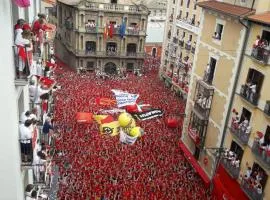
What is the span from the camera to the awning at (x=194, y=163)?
26.2 metres

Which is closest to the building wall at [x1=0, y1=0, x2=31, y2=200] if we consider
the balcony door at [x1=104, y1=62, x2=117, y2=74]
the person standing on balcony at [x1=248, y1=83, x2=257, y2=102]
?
the person standing on balcony at [x1=248, y1=83, x2=257, y2=102]

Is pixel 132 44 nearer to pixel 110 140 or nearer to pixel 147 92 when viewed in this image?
pixel 147 92

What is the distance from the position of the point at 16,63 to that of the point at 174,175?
19.5 meters

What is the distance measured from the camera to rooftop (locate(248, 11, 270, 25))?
64.0 feet

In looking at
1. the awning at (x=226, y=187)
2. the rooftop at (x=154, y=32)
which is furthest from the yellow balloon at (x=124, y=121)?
the rooftop at (x=154, y=32)

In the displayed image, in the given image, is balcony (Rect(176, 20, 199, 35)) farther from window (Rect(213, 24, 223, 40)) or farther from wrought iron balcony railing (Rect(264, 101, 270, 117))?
wrought iron balcony railing (Rect(264, 101, 270, 117))

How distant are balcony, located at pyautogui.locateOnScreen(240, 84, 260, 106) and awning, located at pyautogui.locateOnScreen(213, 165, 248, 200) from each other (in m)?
5.54

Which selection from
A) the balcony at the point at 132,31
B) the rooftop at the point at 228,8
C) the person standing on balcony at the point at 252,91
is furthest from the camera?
the balcony at the point at 132,31

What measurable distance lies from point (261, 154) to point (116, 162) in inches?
467

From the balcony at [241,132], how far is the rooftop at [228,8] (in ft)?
23.6

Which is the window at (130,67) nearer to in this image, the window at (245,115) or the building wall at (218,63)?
the building wall at (218,63)

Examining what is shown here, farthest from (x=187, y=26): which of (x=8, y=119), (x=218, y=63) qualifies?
(x=8, y=119)

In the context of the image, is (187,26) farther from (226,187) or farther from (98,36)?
(226,187)

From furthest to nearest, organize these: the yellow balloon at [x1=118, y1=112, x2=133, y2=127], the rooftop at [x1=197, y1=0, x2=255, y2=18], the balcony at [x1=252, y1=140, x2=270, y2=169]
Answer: the yellow balloon at [x1=118, y1=112, x2=133, y2=127], the rooftop at [x1=197, y1=0, x2=255, y2=18], the balcony at [x1=252, y1=140, x2=270, y2=169]
